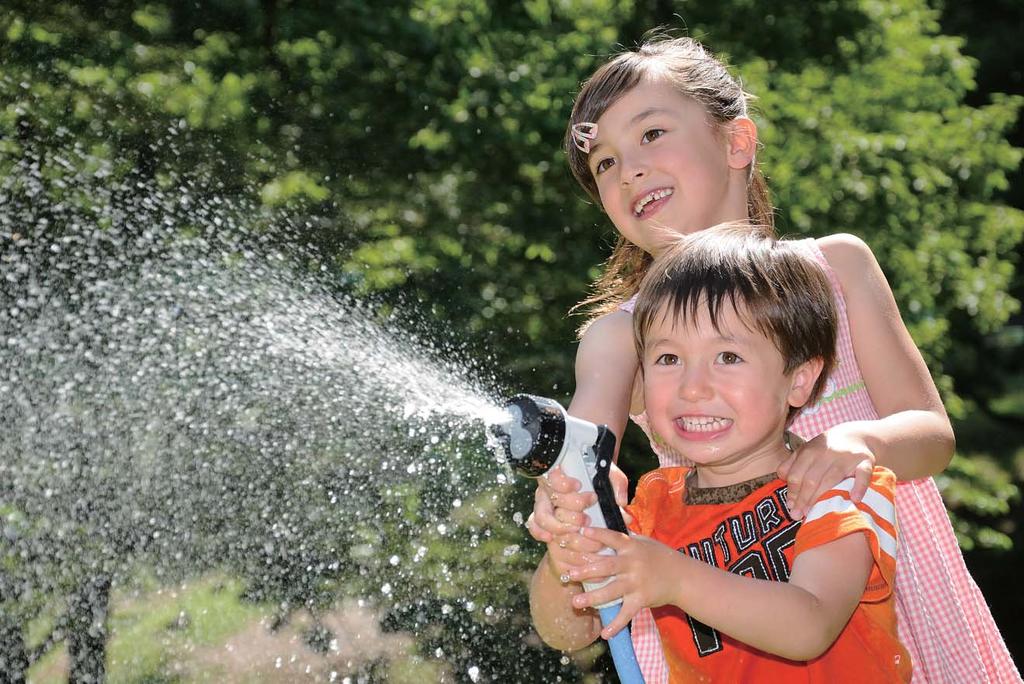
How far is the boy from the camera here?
5.55 feet

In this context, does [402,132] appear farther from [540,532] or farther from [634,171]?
[540,532]

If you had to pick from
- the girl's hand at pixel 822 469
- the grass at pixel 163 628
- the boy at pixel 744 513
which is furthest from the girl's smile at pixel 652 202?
the grass at pixel 163 628

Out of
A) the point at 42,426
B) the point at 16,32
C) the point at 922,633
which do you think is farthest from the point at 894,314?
the point at 16,32

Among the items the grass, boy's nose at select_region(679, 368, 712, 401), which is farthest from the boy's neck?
the grass

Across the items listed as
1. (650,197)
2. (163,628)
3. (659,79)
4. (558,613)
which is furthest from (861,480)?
(163,628)

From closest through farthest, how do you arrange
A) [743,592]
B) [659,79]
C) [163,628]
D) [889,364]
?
[743,592], [889,364], [659,79], [163,628]

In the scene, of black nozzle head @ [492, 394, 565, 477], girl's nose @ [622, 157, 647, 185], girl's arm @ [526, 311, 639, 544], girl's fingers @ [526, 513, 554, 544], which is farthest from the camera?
girl's nose @ [622, 157, 647, 185]

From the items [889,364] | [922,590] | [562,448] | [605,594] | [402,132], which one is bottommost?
[402,132]

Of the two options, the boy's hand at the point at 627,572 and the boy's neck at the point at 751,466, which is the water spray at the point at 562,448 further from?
the boy's neck at the point at 751,466

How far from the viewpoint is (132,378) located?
13.6 ft

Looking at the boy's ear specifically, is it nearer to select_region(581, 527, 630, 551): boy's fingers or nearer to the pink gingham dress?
the pink gingham dress

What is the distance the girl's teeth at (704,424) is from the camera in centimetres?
188

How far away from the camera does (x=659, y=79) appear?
2.54 m

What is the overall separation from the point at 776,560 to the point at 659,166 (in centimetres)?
90
